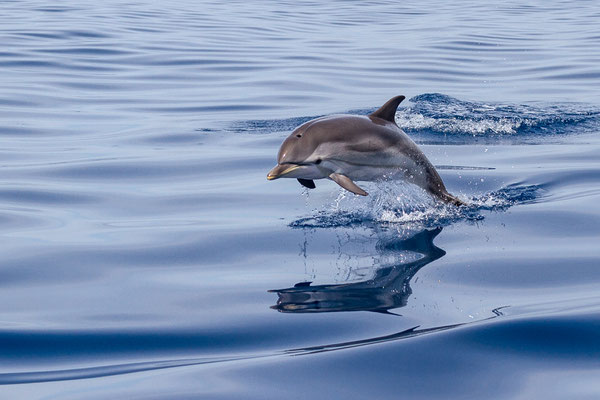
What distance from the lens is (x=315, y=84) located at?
16.0 m

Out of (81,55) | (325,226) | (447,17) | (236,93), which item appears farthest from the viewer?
(447,17)

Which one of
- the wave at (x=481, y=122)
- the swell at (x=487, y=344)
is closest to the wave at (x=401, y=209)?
the swell at (x=487, y=344)

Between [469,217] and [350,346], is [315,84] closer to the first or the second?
[469,217]

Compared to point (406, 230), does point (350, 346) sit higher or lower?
lower

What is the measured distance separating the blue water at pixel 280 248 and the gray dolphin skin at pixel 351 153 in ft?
1.20

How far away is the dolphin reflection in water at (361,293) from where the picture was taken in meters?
5.07

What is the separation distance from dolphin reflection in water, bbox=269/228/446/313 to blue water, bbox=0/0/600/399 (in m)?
0.02

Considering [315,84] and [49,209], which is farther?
[315,84]

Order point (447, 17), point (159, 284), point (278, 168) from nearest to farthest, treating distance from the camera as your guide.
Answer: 1. point (159, 284)
2. point (278, 168)
3. point (447, 17)

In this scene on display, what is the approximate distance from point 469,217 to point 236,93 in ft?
27.4

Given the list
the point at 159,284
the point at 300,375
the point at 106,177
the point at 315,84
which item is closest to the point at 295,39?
the point at 315,84

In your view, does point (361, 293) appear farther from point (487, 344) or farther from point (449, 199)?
point (449, 199)

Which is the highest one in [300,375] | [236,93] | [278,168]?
[236,93]

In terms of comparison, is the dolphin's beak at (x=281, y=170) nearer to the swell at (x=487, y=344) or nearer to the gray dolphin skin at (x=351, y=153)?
the gray dolphin skin at (x=351, y=153)
